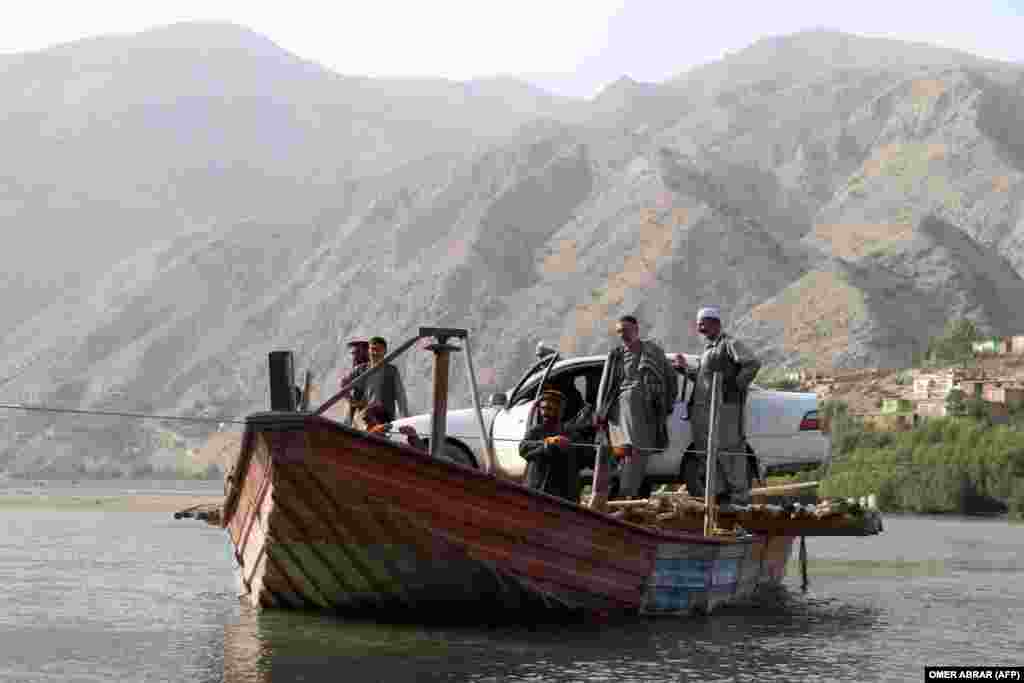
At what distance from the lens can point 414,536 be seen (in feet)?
54.6

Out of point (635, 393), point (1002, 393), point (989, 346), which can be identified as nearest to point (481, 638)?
point (635, 393)

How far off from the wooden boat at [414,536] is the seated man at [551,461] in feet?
2.11

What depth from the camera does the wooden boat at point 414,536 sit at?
16125mm

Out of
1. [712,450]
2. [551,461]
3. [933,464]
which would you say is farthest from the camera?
[933,464]

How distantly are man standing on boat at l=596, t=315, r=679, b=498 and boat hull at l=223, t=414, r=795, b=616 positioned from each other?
1277mm

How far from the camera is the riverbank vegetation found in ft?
292

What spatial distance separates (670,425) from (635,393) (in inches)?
51.9

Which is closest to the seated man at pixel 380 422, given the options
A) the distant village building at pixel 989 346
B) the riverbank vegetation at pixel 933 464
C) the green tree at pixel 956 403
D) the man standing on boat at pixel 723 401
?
the man standing on boat at pixel 723 401

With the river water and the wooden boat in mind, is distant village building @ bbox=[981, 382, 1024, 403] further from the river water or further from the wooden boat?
the wooden boat

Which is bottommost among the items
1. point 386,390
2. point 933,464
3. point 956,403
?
point 933,464

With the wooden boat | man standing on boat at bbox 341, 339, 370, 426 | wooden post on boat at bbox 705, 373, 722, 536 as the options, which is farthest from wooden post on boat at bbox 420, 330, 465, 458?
wooden post on boat at bbox 705, 373, 722, 536

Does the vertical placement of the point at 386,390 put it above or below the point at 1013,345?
below

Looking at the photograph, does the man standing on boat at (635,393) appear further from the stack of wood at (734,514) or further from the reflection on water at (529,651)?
the reflection on water at (529,651)

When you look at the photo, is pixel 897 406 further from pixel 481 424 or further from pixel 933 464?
pixel 481 424
